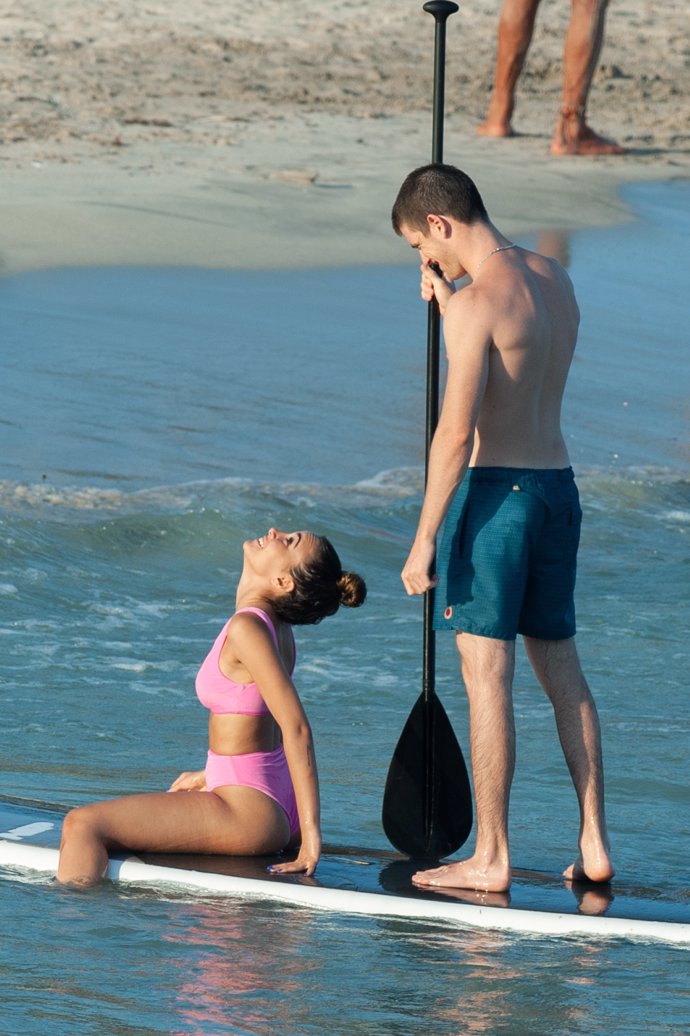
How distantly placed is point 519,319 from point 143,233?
6568 mm

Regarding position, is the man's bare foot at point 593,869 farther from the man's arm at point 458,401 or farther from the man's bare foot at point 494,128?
the man's bare foot at point 494,128

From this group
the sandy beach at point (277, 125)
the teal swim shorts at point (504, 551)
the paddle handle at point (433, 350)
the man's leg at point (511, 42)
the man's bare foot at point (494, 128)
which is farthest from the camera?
the man's bare foot at point (494, 128)

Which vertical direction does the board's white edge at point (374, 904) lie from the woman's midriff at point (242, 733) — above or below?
below

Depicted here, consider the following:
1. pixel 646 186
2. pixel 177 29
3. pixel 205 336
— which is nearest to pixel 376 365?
pixel 205 336

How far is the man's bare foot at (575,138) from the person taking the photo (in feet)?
42.6

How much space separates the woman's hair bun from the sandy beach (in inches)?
Answer: 226

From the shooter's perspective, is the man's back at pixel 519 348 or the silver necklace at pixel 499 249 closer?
the man's back at pixel 519 348

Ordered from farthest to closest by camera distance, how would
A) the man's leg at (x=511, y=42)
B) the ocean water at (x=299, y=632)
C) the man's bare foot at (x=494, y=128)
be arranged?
the man's bare foot at (x=494, y=128)
the man's leg at (x=511, y=42)
the ocean water at (x=299, y=632)

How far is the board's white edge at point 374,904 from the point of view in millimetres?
3939

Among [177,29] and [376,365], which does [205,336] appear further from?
[177,29]

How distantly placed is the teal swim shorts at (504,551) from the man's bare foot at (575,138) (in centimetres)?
937

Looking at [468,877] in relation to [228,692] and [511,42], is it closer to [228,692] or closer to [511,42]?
[228,692]

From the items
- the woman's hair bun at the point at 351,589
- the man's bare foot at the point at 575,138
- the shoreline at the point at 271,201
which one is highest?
the man's bare foot at the point at 575,138

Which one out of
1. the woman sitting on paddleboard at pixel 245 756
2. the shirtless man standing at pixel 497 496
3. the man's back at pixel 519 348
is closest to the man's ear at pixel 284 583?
the woman sitting on paddleboard at pixel 245 756
